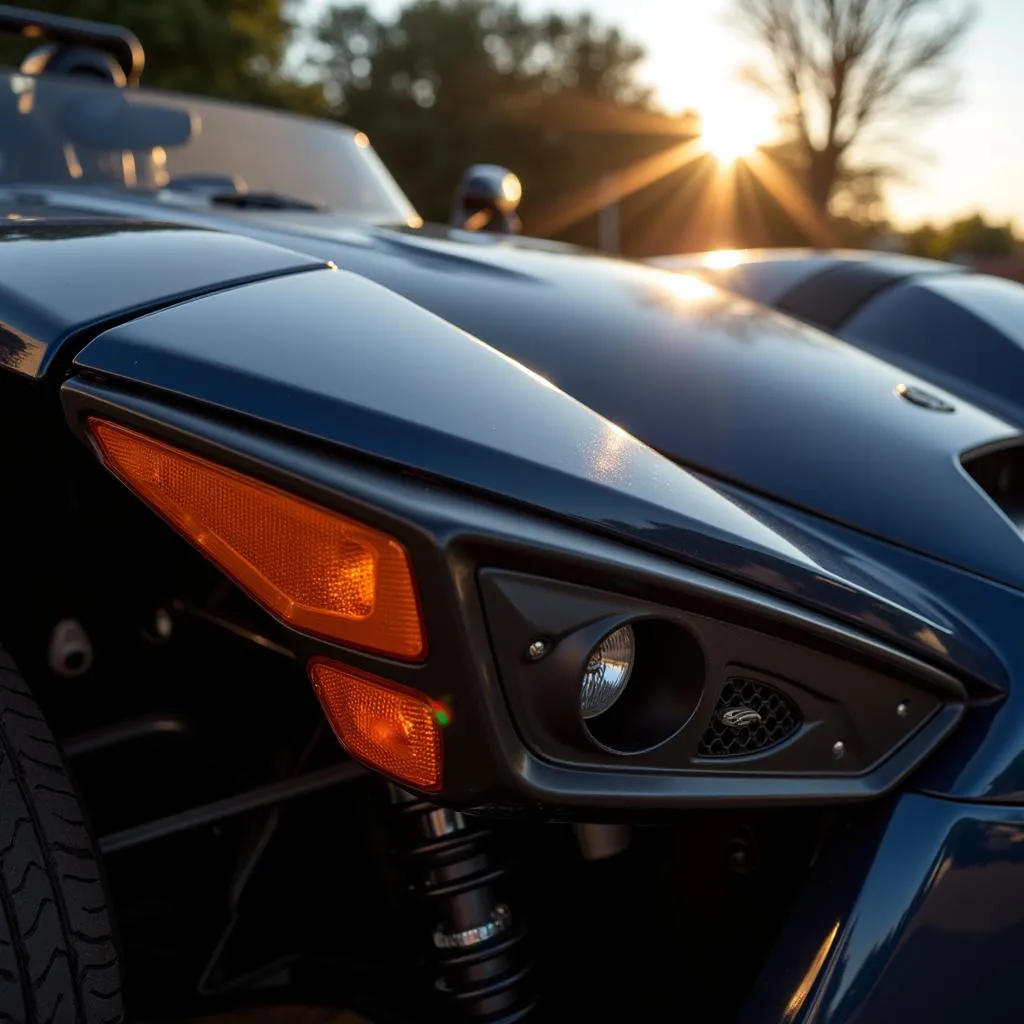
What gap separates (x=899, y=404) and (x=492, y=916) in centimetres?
84

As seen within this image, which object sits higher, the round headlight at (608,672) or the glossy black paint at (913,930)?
the round headlight at (608,672)

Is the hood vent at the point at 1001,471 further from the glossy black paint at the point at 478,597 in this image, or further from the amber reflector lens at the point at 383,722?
the amber reflector lens at the point at 383,722

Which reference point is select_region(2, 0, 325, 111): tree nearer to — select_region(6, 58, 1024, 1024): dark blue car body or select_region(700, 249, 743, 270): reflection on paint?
select_region(700, 249, 743, 270): reflection on paint

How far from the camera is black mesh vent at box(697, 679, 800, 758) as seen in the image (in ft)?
3.00

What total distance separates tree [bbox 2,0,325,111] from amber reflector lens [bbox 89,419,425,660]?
48.0 ft

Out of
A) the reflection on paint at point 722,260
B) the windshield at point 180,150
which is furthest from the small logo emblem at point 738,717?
the reflection on paint at point 722,260

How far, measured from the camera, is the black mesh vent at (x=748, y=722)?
915 millimetres

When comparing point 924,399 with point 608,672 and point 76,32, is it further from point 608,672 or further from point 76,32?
point 76,32

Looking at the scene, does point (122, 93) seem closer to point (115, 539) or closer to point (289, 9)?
point (115, 539)

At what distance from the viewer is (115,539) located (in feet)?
5.09

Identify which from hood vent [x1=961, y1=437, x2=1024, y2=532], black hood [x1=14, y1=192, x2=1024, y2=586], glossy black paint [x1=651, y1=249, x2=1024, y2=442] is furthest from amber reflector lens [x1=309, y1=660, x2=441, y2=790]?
glossy black paint [x1=651, y1=249, x2=1024, y2=442]

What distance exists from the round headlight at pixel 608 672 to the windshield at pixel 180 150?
4.18 ft

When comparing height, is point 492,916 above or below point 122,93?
below

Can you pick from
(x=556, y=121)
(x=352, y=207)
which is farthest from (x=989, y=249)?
(x=352, y=207)
